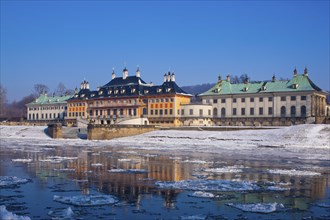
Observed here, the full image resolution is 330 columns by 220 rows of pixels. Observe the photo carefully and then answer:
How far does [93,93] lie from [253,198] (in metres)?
79.8

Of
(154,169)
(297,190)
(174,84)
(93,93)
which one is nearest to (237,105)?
(174,84)

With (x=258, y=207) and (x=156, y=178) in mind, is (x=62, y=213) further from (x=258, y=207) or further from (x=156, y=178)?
(x=156, y=178)

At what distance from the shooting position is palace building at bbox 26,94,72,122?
10399cm

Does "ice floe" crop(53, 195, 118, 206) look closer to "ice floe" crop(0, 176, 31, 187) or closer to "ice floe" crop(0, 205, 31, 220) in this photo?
"ice floe" crop(0, 205, 31, 220)

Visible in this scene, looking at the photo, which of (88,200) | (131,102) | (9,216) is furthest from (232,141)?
(9,216)

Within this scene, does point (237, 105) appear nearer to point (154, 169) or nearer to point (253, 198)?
point (154, 169)

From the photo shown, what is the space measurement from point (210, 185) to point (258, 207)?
186 inches

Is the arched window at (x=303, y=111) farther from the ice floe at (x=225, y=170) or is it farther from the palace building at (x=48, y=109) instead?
the palace building at (x=48, y=109)

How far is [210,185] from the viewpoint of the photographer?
1814cm

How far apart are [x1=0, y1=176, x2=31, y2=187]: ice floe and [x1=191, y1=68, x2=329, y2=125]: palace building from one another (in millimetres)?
51127

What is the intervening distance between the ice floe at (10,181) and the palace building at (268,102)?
2013 inches

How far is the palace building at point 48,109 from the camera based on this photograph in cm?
10399

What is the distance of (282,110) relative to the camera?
227ft

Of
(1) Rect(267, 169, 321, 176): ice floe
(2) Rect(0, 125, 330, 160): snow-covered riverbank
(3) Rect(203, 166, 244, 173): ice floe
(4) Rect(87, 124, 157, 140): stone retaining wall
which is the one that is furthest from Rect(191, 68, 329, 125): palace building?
(3) Rect(203, 166, 244, 173): ice floe
